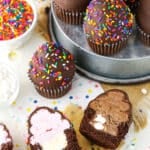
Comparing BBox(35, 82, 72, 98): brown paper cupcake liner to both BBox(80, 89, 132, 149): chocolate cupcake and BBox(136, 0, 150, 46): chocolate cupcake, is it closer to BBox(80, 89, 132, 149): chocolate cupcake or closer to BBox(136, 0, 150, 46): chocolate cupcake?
BBox(80, 89, 132, 149): chocolate cupcake

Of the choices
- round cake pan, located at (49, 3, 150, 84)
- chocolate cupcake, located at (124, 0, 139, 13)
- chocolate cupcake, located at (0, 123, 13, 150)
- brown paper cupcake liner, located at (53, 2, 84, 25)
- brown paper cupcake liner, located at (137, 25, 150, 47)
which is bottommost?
chocolate cupcake, located at (0, 123, 13, 150)

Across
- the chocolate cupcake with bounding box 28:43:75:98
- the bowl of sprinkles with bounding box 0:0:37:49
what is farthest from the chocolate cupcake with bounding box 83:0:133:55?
the bowl of sprinkles with bounding box 0:0:37:49

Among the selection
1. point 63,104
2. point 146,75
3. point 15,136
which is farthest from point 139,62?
point 15,136

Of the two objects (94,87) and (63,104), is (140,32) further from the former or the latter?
(63,104)

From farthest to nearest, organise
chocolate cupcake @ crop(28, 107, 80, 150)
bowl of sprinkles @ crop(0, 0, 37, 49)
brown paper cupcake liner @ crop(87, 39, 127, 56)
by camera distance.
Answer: bowl of sprinkles @ crop(0, 0, 37, 49) < brown paper cupcake liner @ crop(87, 39, 127, 56) < chocolate cupcake @ crop(28, 107, 80, 150)

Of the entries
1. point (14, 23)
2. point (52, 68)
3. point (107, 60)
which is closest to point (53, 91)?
point (52, 68)

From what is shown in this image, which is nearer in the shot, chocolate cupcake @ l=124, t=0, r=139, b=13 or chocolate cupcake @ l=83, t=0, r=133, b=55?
chocolate cupcake @ l=83, t=0, r=133, b=55
